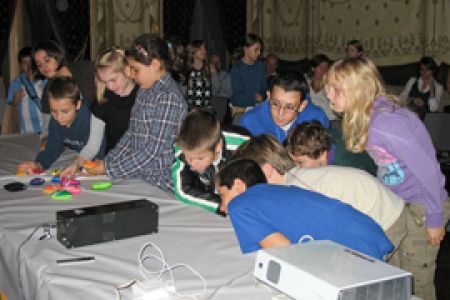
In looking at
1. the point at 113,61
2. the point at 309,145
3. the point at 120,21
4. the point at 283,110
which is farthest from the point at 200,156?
the point at 120,21

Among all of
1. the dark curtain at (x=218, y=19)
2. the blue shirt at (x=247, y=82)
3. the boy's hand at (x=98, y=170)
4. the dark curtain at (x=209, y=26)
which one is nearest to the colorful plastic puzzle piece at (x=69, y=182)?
the boy's hand at (x=98, y=170)

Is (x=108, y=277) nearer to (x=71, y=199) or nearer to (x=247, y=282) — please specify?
(x=247, y=282)

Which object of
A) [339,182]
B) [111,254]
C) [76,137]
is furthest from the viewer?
[76,137]

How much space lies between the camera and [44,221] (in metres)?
2.26

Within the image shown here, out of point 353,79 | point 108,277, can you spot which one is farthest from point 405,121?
point 108,277

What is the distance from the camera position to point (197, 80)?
5.91 m

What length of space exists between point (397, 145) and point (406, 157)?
0.19 feet

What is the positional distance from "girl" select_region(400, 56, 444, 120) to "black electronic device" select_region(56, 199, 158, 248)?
4900 millimetres

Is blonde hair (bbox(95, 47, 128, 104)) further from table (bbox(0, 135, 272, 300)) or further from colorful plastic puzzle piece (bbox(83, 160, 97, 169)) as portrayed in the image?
table (bbox(0, 135, 272, 300))

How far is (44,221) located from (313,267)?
1.25 meters

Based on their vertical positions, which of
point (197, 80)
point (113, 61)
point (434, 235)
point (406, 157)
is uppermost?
point (113, 61)

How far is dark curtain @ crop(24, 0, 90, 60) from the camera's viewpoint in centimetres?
702

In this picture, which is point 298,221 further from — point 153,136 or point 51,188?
point 51,188

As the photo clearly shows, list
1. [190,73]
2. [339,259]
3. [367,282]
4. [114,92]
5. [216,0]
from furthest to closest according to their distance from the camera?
[216,0], [190,73], [114,92], [339,259], [367,282]
